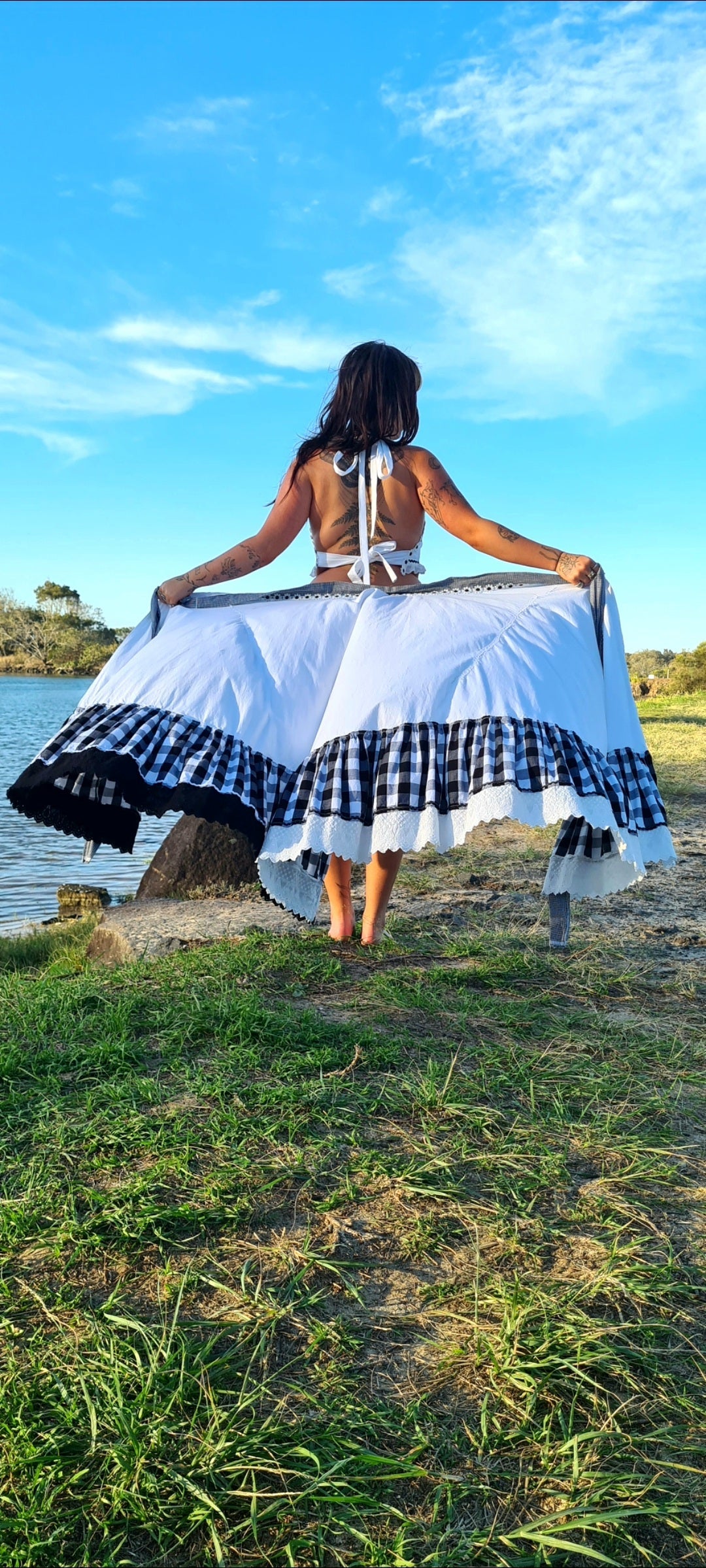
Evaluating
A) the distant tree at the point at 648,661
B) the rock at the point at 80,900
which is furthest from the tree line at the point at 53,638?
the rock at the point at 80,900

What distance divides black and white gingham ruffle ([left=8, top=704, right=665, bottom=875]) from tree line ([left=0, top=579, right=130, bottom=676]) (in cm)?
5571

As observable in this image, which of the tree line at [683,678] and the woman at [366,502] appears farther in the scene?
the tree line at [683,678]

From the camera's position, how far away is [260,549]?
3.77 meters

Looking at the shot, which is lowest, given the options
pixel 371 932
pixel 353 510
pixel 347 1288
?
pixel 347 1288

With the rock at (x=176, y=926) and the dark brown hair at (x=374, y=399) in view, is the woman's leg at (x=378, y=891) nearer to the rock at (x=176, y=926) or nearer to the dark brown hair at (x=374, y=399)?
the rock at (x=176, y=926)

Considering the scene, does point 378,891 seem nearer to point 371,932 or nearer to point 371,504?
point 371,932

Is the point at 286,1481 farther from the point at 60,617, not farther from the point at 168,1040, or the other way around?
the point at 60,617

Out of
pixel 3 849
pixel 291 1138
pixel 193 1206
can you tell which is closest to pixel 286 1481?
pixel 193 1206

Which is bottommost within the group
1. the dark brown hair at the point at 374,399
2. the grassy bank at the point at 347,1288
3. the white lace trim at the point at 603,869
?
the grassy bank at the point at 347,1288

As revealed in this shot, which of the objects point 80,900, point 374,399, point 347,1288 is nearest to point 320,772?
point 374,399

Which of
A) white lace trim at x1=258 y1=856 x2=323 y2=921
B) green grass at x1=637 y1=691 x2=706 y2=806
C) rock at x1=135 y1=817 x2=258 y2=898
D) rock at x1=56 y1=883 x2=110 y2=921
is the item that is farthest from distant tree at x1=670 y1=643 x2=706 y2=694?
white lace trim at x1=258 y1=856 x2=323 y2=921

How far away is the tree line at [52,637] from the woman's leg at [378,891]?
182 ft

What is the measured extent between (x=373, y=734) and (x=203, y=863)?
138 inches

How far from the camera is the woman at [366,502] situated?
3.70 meters
